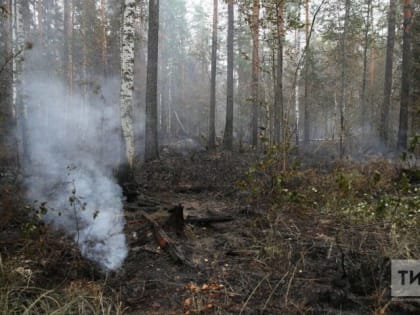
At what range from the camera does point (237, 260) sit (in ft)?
13.8

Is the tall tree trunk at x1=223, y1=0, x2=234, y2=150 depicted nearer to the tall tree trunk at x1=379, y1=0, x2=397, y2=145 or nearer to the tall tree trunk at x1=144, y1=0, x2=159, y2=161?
the tall tree trunk at x1=144, y1=0, x2=159, y2=161

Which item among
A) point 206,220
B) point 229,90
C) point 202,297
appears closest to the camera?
point 202,297

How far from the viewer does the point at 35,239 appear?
416 cm

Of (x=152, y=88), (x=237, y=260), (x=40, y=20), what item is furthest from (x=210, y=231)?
(x=40, y=20)

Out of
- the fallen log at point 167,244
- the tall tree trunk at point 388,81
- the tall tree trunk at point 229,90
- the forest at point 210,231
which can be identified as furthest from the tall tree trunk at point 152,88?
the tall tree trunk at point 388,81

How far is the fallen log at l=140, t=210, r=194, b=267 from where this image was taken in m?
4.13

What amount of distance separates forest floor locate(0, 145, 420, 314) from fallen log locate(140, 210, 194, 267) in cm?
1

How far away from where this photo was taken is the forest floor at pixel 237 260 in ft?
10.0

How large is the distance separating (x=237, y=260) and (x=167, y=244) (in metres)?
0.99

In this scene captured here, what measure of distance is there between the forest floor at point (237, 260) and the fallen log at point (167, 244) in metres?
0.01

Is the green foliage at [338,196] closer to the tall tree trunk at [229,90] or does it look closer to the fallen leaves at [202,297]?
the fallen leaves at [202,297]

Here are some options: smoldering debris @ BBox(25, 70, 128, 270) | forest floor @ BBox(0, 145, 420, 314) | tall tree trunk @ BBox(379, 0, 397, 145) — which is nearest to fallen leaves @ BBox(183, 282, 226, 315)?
forest floor @ BBox(0, 145, 420, 314)

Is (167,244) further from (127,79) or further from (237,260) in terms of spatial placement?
Answer: (127,79)

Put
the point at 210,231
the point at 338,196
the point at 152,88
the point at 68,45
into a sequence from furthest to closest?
the point at 68,45 → the point at 152,88 → the point at 338,196 → the point at 210,231
